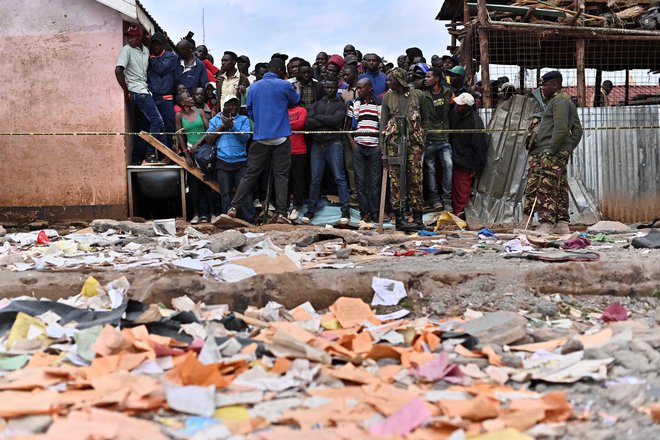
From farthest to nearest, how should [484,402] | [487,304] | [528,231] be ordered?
[528,231]
[487,304]
[484,402]

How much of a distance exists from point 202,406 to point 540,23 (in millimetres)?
10372

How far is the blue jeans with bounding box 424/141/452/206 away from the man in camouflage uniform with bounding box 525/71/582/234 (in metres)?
1.54

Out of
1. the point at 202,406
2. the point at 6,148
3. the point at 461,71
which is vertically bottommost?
the point at 202,406

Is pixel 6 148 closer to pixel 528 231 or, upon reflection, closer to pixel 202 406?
pixel 528 231

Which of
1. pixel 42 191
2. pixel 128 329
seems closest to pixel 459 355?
pixel 128 329

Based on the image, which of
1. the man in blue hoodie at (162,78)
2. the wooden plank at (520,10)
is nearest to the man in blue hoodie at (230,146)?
the man in blue hoodie at (162,78)

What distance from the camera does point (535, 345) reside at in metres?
4.69

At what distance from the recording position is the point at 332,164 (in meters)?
11.2

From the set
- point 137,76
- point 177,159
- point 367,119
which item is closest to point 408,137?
point 367,119

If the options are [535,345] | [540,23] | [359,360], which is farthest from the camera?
[540,23]

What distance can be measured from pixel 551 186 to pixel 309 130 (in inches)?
132

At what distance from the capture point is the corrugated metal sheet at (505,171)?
1198 cm

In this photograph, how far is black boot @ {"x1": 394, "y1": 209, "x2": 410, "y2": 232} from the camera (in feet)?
34.7

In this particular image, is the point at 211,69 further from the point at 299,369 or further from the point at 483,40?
the point at 299,369
